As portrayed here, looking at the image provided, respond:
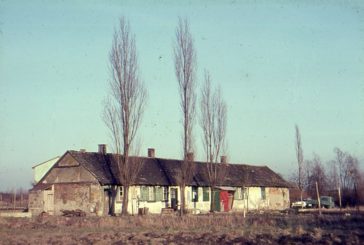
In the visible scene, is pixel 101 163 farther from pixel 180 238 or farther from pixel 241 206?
pixel 180 238

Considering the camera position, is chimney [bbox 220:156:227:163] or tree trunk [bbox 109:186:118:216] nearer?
tree trunk [bbox 109:186:118:216]

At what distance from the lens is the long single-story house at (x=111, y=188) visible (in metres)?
37.1

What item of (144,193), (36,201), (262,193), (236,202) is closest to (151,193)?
(144,193)

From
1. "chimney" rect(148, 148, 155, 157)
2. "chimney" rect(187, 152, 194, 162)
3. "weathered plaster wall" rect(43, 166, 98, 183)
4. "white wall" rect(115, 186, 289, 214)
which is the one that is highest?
"chimney" rect(148, 148, 155, 157)

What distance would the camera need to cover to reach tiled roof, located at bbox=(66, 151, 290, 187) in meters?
38.2

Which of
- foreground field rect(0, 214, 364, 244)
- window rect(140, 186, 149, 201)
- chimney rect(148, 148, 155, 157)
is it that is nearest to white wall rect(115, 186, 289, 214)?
window rect(140, 186, 149, 201)

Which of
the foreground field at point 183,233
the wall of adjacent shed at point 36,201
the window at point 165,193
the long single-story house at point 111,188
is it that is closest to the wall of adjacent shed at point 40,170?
the long single-story house at point 111,188

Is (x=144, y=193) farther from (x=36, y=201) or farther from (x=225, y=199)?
(x=225, y=199)

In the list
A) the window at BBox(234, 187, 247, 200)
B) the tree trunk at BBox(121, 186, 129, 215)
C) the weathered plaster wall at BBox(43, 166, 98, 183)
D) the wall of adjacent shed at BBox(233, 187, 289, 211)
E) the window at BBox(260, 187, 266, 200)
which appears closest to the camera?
the tree trunk at BBox(121, 186, 129, 215)

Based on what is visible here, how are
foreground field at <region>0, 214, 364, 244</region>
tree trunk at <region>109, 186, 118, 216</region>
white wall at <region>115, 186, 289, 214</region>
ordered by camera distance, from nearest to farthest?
foreground field at <region>0, 214, 364, 244</region>, tree trunk at <region>109, 186, 118, 216</region>, white wall at <region>115, 186, 289, 214</region>

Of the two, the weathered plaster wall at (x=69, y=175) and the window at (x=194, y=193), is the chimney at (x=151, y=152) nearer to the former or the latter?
the window at (x=194, y=193)

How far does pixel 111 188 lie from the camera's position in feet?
123

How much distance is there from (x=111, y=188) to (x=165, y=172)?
683cm

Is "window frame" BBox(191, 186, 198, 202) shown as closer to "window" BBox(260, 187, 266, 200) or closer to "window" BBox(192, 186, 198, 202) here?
"window" BBox(192, 186, 198, 202)
